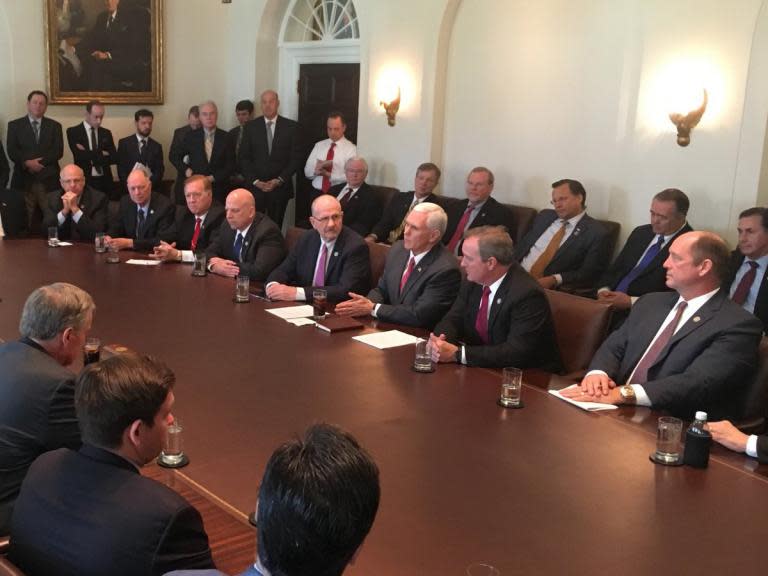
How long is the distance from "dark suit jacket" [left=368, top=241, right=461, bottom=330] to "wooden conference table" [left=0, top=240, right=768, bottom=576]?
56 cm

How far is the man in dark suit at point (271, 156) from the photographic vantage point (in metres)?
8.41

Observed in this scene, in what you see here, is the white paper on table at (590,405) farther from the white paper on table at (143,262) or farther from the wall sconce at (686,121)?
the wall sconce at (686,121)

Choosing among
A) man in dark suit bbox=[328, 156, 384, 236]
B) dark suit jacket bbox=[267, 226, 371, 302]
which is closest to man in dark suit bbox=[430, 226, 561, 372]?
dark suit jacket bbox=[267, 226, 371, 302]

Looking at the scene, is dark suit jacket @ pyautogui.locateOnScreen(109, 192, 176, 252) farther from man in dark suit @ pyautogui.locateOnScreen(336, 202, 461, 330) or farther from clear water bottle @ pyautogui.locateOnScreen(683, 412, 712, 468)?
clear water bottle @ pyautogui.locateOnScreen(683, 412, 712, 468)

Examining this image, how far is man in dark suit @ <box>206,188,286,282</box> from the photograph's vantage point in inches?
200

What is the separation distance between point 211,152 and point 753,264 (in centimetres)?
555

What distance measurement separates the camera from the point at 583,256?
19.5ft

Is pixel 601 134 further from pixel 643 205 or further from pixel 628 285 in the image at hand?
pixel 628 285

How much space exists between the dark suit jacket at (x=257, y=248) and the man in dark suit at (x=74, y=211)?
4.10ft

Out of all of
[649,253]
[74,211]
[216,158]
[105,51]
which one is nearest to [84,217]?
[74,211]

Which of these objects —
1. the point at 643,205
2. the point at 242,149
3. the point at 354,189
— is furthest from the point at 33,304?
the point at 242,149

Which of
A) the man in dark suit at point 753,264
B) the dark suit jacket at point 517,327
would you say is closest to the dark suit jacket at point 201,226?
the dark suit jacket at point 517,327

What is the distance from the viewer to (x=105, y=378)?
1840 mm

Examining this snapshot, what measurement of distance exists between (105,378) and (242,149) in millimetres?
6943
